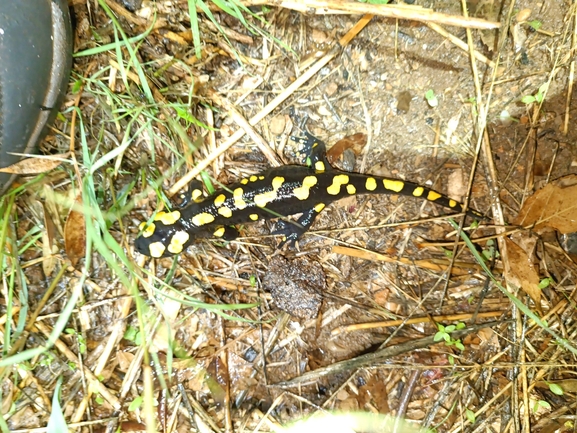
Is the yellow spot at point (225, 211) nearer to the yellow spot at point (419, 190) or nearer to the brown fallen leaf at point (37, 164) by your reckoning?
the brown fallen leaf at point (37, 164)

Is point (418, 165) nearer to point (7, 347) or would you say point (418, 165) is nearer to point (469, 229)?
point (469, 229)

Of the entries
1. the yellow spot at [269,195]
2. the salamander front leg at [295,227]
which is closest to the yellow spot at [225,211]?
the yellow spot at [269,195]

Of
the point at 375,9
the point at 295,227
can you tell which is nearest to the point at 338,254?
the point at 295,227

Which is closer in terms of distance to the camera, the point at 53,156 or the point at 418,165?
the point at 53,156

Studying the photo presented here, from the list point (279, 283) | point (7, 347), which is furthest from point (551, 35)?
point (7, 347)

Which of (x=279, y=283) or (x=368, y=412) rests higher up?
(x=279, y=283)

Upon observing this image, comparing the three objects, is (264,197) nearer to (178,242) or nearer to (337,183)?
(337,183)

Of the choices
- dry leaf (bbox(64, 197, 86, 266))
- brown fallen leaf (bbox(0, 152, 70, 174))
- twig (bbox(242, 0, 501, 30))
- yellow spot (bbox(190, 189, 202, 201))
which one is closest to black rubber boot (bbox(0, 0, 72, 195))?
brown fallen leaf (bbox(0, 152, 70, 174))

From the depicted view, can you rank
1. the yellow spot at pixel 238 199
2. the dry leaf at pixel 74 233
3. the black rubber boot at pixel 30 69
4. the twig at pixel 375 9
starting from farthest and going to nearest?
the yellow spot at pixel 238 199 < the dry leaf at pixel 74 233 < the twig at pixel 375 9 < the black rubber boot at pixel 30 69
